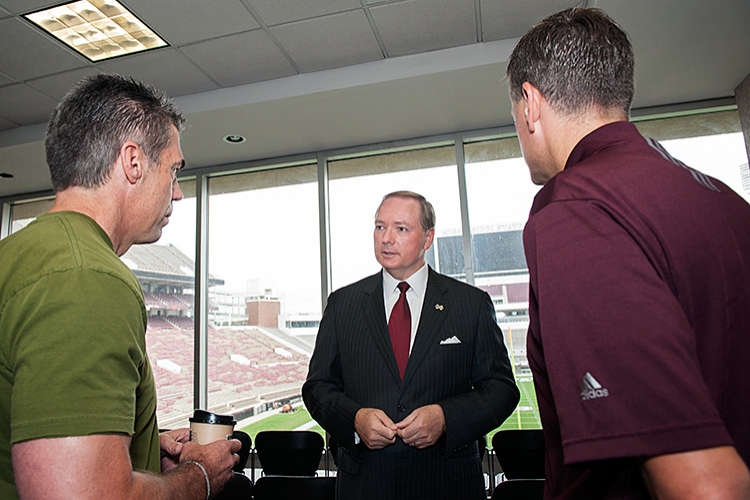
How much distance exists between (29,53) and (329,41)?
1992 millimetres

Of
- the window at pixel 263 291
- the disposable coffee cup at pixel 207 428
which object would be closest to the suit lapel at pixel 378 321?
the disposable coffee cup at pixel 207 428

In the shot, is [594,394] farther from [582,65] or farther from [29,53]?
[29,53]

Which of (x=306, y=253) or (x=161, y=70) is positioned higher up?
(x=161, y=70)

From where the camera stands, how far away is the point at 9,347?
0.77 m

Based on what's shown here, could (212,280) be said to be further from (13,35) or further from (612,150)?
(612,150)

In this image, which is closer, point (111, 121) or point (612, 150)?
point (612, 150)

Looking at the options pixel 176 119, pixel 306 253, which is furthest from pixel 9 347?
pixel 306 253

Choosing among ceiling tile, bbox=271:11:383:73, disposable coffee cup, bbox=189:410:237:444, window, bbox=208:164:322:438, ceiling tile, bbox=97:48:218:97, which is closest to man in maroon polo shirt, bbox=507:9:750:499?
disposable coffee cup, bbox=189:410:237:444

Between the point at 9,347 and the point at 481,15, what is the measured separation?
9.89ft

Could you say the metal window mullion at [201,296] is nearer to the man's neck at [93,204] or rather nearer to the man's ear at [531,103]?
the man's neck at [93,204]

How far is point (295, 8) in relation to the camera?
9.37ft

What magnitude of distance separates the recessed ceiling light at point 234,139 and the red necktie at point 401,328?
2.63m

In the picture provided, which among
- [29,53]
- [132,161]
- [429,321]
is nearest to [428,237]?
[429,321]

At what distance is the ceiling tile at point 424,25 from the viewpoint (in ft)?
9.53
